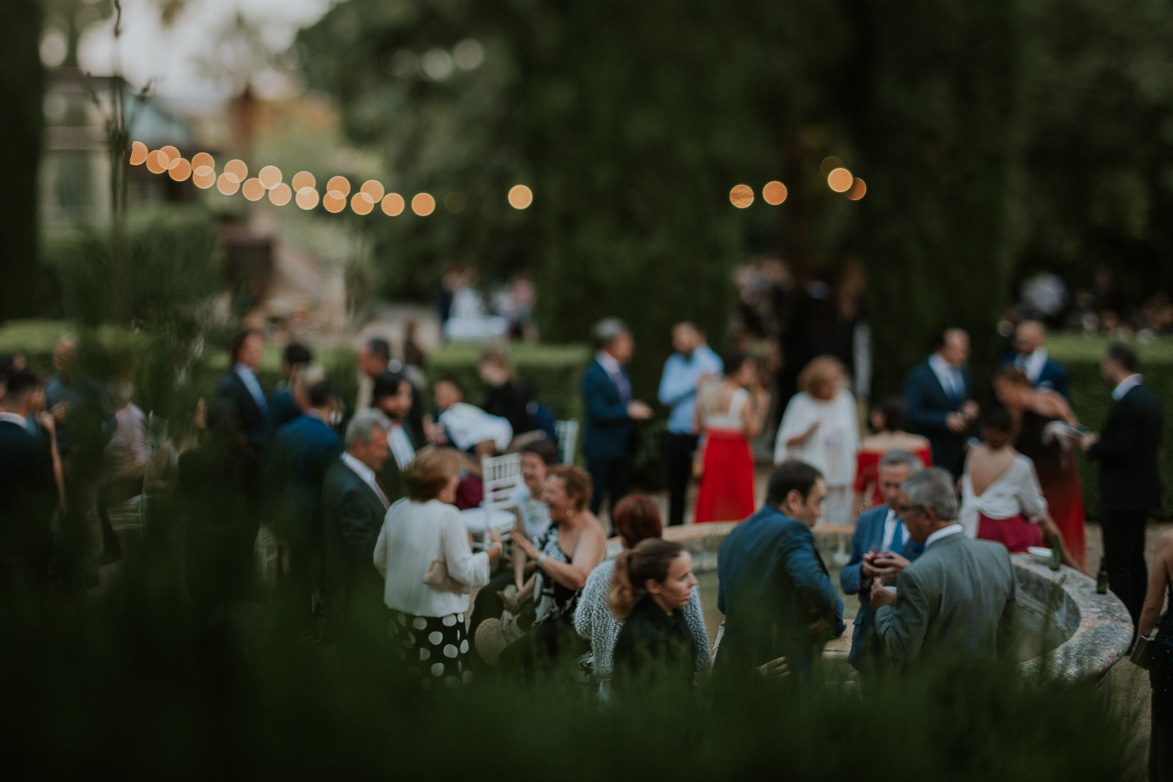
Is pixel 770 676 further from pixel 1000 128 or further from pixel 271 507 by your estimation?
pixel 1000 128

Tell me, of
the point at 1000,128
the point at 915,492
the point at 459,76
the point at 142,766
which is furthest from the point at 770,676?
the point at 459,76

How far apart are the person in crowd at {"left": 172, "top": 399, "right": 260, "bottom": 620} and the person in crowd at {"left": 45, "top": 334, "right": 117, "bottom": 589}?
146 millimetres

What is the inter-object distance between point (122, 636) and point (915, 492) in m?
3.28

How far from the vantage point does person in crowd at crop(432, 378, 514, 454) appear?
784 centimetres

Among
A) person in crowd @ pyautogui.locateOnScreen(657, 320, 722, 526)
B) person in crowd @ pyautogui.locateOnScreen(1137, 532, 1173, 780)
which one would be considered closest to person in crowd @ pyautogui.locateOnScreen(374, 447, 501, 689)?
person in crowd @ pyautogui.locateOnScreen(1137, 532, 1173, 780)

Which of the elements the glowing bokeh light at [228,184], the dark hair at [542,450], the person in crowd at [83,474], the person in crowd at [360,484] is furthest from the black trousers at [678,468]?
the glowing bokeh light at [228,184]

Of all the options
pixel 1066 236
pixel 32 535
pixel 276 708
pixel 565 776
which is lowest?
pixel 565 776

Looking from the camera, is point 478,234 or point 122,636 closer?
point 122,636

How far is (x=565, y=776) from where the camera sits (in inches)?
65.5

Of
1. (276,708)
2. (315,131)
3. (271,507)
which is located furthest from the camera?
(315,131)

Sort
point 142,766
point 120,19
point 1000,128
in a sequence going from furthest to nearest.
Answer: point 1000,128 → point 120,19 → point 142,766

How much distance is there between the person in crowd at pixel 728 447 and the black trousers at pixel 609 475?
1112 millimetres

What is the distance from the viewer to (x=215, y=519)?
1785 mm

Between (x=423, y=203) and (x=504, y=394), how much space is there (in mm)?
13395
